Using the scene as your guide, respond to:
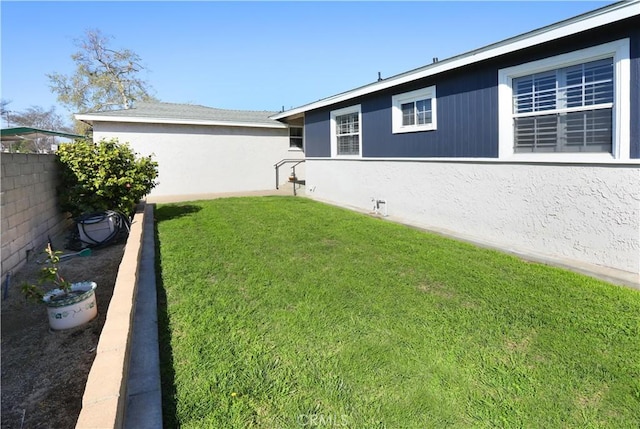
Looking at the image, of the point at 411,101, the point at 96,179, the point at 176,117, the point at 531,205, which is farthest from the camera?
the point at 176,117

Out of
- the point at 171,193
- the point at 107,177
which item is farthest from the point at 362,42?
the point at 107,177

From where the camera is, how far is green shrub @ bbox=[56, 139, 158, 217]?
268 inches

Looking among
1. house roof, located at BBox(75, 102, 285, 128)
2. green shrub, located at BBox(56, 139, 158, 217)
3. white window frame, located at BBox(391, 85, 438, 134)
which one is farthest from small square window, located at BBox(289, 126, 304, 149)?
green shrub, located at BBox(56, 139, 158, 217)

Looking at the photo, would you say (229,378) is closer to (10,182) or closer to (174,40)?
(10,182)

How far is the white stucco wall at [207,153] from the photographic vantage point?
13.4 metres

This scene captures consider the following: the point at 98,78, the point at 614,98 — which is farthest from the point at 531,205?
the point at 98,78

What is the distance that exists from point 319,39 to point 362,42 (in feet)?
5.86

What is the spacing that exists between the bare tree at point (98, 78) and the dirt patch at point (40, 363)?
115 ft

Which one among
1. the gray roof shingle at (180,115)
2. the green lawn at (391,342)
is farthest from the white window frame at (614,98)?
the gray roof shingle at (180,115)

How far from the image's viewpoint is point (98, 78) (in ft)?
108

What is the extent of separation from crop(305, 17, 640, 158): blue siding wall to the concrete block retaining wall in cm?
707

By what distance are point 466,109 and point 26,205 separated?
7.31 metres

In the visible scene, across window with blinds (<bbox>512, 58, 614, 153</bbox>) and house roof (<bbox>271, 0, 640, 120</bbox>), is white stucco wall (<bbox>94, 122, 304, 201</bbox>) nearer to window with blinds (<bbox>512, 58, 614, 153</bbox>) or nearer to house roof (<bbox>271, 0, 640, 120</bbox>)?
house roof (<bbox>271, 0, 640, 120</bbox>)

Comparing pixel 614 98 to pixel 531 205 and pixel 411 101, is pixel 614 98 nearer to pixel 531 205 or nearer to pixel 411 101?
pixel 531 205
